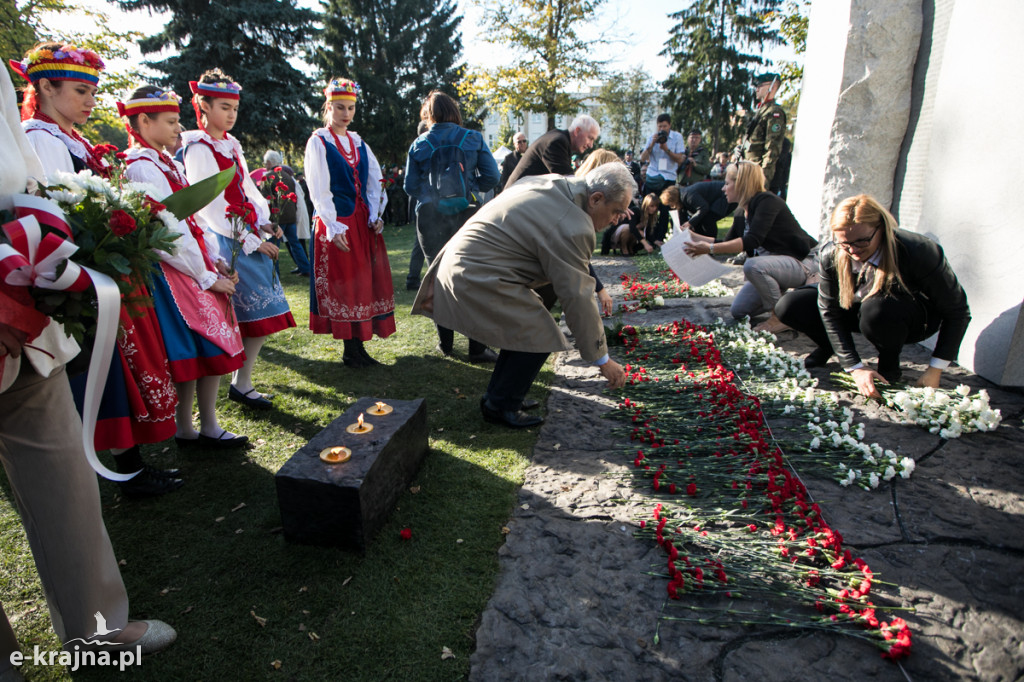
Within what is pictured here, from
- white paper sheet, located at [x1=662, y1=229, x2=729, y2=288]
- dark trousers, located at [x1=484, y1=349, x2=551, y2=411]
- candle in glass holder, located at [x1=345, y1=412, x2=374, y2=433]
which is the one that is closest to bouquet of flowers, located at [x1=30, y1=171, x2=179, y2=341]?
candle in glass holder, located at [x1=345, y1=412, x2=374, y2=433]

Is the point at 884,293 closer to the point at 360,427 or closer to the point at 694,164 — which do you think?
the point at 360,427

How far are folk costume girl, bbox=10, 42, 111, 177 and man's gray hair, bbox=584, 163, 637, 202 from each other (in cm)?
244

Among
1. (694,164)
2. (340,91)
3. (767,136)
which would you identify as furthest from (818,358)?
(694,164)

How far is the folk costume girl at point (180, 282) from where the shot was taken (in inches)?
113

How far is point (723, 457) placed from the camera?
301 cm

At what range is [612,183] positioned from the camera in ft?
9.85

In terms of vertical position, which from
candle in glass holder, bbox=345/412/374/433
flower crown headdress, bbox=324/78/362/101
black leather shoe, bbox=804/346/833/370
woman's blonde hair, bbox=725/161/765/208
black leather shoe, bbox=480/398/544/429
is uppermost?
flower crown headdress, bbox=324/78/362/101

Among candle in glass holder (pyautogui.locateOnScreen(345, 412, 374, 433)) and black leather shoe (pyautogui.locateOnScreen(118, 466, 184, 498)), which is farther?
black leather shoe (pyautogui.locateOnScreen(118, 466, 184, 498))

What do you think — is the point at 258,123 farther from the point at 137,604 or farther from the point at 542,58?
the point at 137,604

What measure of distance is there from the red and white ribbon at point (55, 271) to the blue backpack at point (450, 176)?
3.51 meters

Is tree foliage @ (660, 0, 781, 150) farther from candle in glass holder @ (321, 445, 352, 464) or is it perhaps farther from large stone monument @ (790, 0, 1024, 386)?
candle in glass holder @ (321, 445, 352, 464)

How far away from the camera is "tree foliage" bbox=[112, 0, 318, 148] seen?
18375 millimetres

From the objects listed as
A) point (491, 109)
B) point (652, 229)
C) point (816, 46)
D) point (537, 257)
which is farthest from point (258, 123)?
point (537, 257)

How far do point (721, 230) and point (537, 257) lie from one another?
9.91 m
